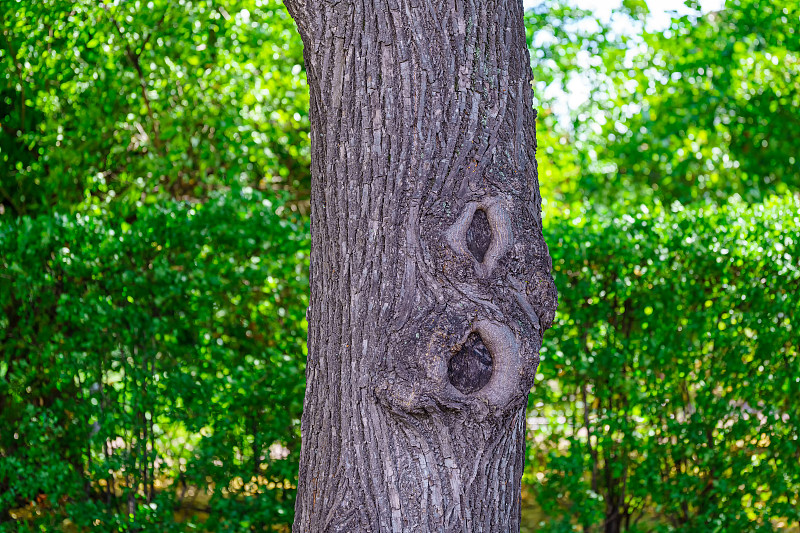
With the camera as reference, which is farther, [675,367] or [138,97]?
[138,97]

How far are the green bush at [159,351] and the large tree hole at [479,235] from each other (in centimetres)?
172

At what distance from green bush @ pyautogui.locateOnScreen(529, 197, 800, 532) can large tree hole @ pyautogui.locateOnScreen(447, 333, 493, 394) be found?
64.0 inches

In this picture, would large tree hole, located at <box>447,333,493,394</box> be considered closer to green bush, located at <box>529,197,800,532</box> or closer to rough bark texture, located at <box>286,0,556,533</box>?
rough bark texture, located at <box>286,0,556,533</box>

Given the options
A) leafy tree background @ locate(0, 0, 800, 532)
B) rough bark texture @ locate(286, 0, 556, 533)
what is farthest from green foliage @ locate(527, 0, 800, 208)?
rough bark texture @ locate(286, 0, 556, 533)

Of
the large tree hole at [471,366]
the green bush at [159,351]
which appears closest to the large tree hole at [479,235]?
the large tree hole at [471,366]

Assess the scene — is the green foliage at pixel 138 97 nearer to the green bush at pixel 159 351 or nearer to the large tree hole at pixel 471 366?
the green bush at pixel 159 351

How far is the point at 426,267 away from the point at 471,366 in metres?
0.35

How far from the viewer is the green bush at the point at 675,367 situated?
409cm

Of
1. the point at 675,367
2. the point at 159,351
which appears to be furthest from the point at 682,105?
the point at 159,351

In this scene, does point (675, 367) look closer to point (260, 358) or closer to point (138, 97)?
point (260, 358)

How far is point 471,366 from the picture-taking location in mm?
2482

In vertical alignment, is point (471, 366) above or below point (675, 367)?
below

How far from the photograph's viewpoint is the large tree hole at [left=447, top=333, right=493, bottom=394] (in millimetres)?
2469

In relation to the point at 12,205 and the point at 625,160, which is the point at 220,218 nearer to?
the point at 12,205
